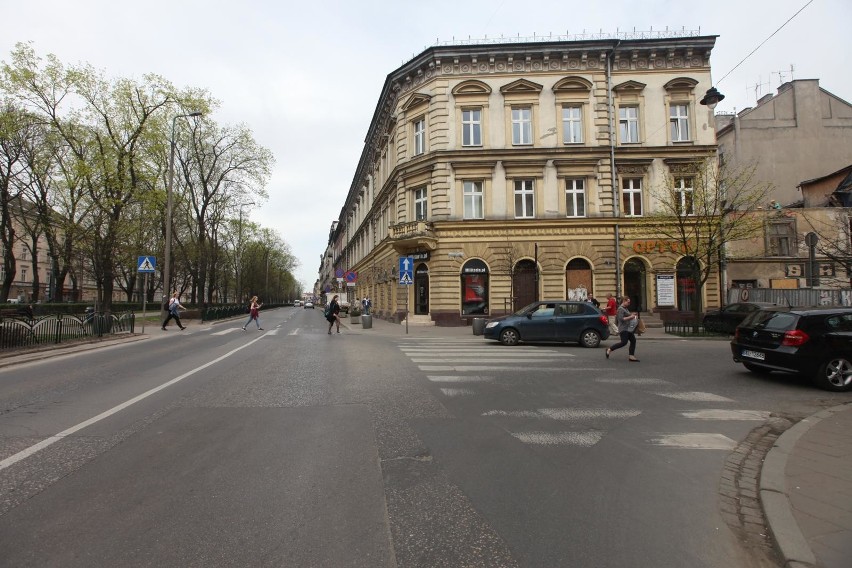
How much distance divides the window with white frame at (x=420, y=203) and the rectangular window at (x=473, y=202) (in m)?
2.42

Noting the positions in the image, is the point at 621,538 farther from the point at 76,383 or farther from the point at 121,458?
the point at 76,383

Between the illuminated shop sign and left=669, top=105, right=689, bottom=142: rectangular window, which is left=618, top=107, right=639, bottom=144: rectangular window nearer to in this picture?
left=669, top=105, right=689, bottom=142: rectangular window

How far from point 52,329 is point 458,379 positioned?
1369 cm

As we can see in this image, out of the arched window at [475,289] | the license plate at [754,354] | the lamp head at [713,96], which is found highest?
the lamp head at [713,96]

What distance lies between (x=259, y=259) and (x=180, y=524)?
78.4 meters

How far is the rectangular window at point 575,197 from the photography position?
86.0 feet

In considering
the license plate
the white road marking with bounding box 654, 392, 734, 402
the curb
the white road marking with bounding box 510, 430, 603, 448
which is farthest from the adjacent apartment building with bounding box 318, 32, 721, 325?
the curb

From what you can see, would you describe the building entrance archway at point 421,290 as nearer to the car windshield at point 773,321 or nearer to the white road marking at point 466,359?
the white road marking at point 466,359

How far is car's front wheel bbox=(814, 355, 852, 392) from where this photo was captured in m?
8.66

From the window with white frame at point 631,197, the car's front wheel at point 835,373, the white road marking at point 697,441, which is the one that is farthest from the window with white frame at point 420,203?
the white road marking at point 697,441

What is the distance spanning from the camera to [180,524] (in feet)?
10.7

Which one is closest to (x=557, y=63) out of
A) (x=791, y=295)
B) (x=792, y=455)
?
(x=791, y=295)

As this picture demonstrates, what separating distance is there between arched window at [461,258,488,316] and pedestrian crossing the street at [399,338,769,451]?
1108 cm

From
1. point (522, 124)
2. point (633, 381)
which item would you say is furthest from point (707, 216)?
point (633, 381)
